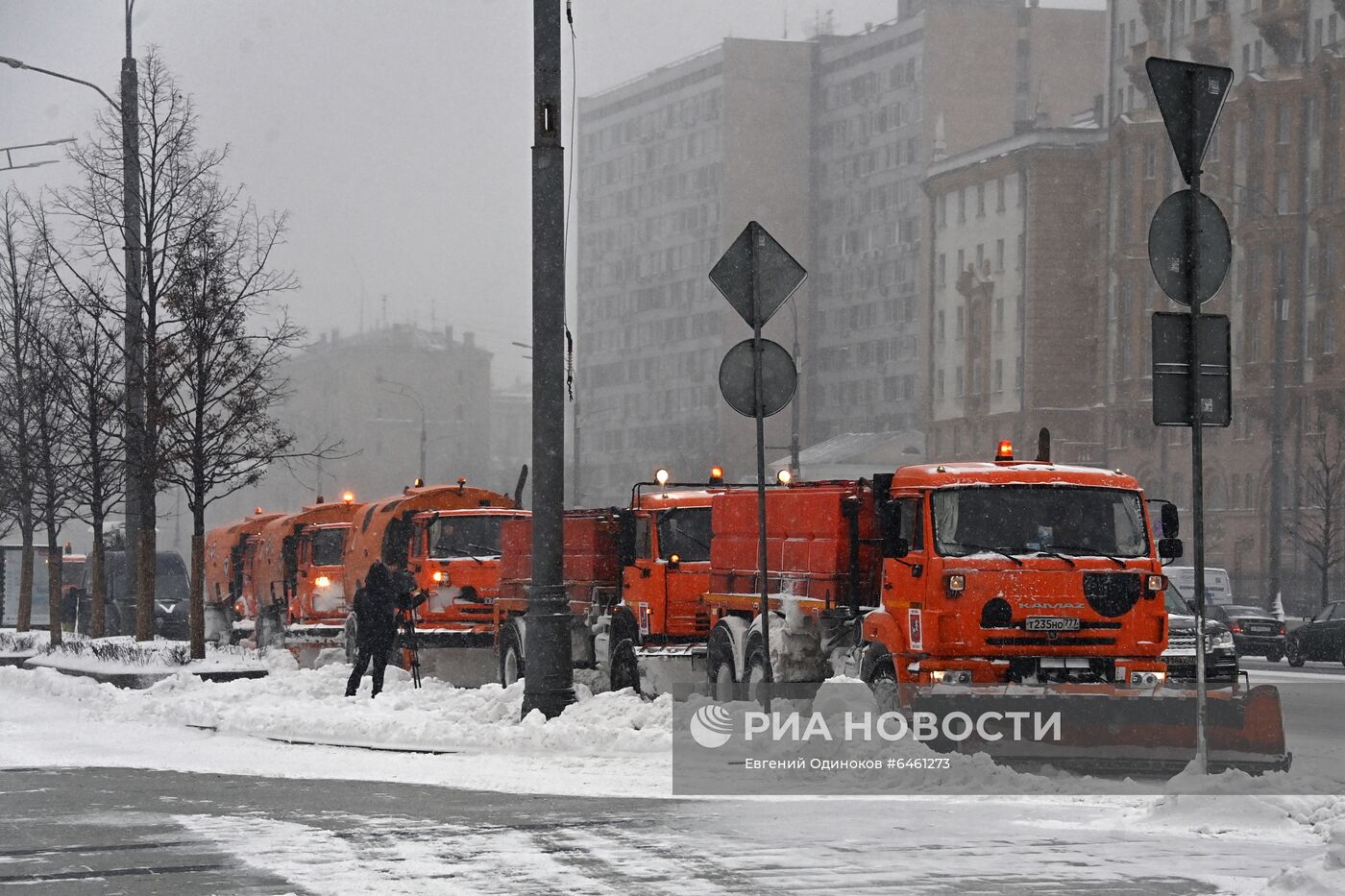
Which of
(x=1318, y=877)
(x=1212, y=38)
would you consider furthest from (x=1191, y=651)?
(x=1212, y=38)

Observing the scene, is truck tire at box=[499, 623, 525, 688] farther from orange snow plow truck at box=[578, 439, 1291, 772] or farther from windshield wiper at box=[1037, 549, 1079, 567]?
windshield wiper at box=[1037, 549, 1079, 567]

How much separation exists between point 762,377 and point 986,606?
7.61ft

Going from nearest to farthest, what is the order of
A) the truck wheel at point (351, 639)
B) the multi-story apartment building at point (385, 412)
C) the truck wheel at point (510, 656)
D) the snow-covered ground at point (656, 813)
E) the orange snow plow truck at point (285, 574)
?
the snow-covered ground at point (656, 813) → the truck wheel at point (510, 656) → the truck wheel at point (351, 639) → the orange snow plow truck at point (285, 574) → the multi-story apartment building at point (385, 412)

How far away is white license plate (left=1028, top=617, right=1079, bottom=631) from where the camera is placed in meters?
15.2

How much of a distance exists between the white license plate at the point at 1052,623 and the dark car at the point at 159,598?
30.5 meters

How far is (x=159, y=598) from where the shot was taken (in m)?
A: 54.1

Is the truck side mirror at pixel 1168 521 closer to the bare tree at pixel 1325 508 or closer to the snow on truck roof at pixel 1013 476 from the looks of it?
the snow on truck roof at pixel 1013 476

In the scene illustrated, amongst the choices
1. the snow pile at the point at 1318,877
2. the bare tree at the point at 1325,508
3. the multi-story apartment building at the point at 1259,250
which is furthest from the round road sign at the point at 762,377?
the multi-story apartment building at the point at 1259,250

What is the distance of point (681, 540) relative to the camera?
69.1ft

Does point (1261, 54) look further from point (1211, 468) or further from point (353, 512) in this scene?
point (353, 512)

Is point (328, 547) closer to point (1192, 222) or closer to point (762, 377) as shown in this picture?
point (762, 377)

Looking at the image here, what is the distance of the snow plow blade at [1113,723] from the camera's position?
13.9 meters

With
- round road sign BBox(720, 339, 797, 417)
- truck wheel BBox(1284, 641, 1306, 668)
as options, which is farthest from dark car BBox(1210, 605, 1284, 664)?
round road sign BBox(720, 339, 797, 417)

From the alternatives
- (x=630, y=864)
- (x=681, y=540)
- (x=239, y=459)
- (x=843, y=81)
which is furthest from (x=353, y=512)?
(x=843, y=81)
